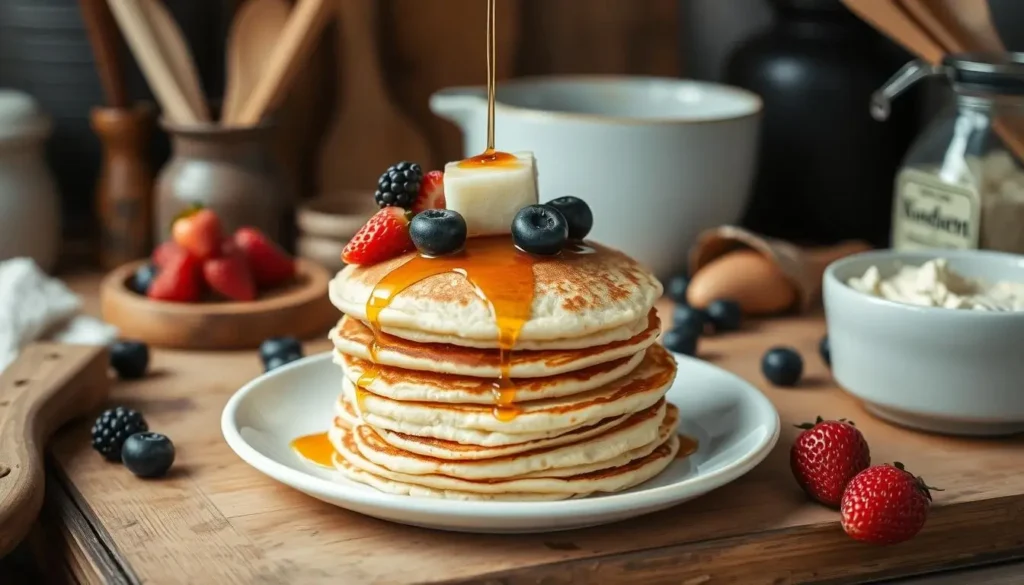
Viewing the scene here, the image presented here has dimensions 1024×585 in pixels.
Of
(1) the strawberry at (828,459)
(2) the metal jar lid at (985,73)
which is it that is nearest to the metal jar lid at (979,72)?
(2) the metal jar lid at (985,73)

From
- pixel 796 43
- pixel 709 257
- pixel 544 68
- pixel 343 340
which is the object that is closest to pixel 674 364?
pixel 343 340

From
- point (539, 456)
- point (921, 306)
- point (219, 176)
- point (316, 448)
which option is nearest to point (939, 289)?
point (921, 306)

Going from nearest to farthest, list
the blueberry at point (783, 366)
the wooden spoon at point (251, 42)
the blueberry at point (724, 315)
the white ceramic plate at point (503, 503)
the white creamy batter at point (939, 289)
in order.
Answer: the white ceramic plate at point (503, 503)
the white creamy batter at point (939, 289)
the blueberry at point (783, 366)
the blueberry at point (724, 315)
the wooden spoon at point (251, 42)

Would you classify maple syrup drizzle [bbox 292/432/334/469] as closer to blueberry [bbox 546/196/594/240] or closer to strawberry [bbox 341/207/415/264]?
strawberry [bbox 341/207/415/264]

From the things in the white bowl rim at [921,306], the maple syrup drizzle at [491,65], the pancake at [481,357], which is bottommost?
the white bowl rim at [921,306]

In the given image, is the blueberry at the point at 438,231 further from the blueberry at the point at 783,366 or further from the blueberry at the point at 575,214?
the blueberry at the point at 783,366

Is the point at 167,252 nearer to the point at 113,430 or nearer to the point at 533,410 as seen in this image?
the point at 113,430

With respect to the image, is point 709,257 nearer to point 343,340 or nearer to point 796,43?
point 796,43
